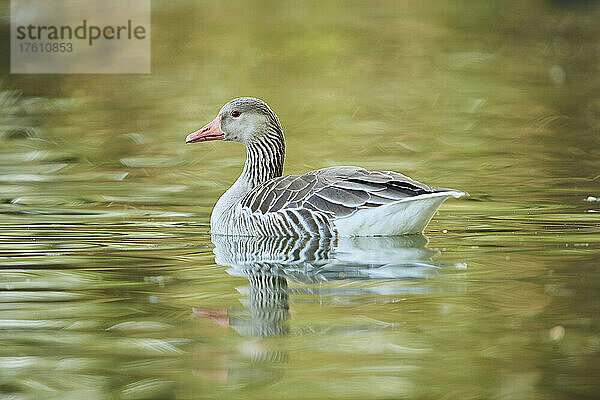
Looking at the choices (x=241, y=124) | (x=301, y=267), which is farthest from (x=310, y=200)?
(x=241, y=124)

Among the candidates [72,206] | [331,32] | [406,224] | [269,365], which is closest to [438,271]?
[406,224]

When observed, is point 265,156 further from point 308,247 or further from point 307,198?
point 308,247

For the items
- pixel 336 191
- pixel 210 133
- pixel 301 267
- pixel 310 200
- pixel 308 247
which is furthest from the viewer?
pixel 210 133

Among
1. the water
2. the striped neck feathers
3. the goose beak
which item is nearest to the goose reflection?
the water

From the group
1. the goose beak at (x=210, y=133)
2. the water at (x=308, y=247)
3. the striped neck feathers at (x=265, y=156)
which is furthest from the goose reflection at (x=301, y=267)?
the goose beak at (x=210, y=133)

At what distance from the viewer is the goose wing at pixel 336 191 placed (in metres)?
9.91

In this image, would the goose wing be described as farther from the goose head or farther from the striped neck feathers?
the goose head

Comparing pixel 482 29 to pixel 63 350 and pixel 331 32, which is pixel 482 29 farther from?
pixel 63 350

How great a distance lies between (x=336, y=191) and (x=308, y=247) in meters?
0.61

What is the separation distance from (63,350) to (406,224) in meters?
4.28

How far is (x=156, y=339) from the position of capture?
670cm

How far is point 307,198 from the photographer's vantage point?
10414 mm

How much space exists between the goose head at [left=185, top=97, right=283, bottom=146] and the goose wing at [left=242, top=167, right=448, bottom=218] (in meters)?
0.86

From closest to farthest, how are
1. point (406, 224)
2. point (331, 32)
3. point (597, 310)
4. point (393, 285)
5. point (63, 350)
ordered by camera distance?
point (63, 350) < point (597, 310) < point (393, 285) < point (406, 224) < point (331, 32)
